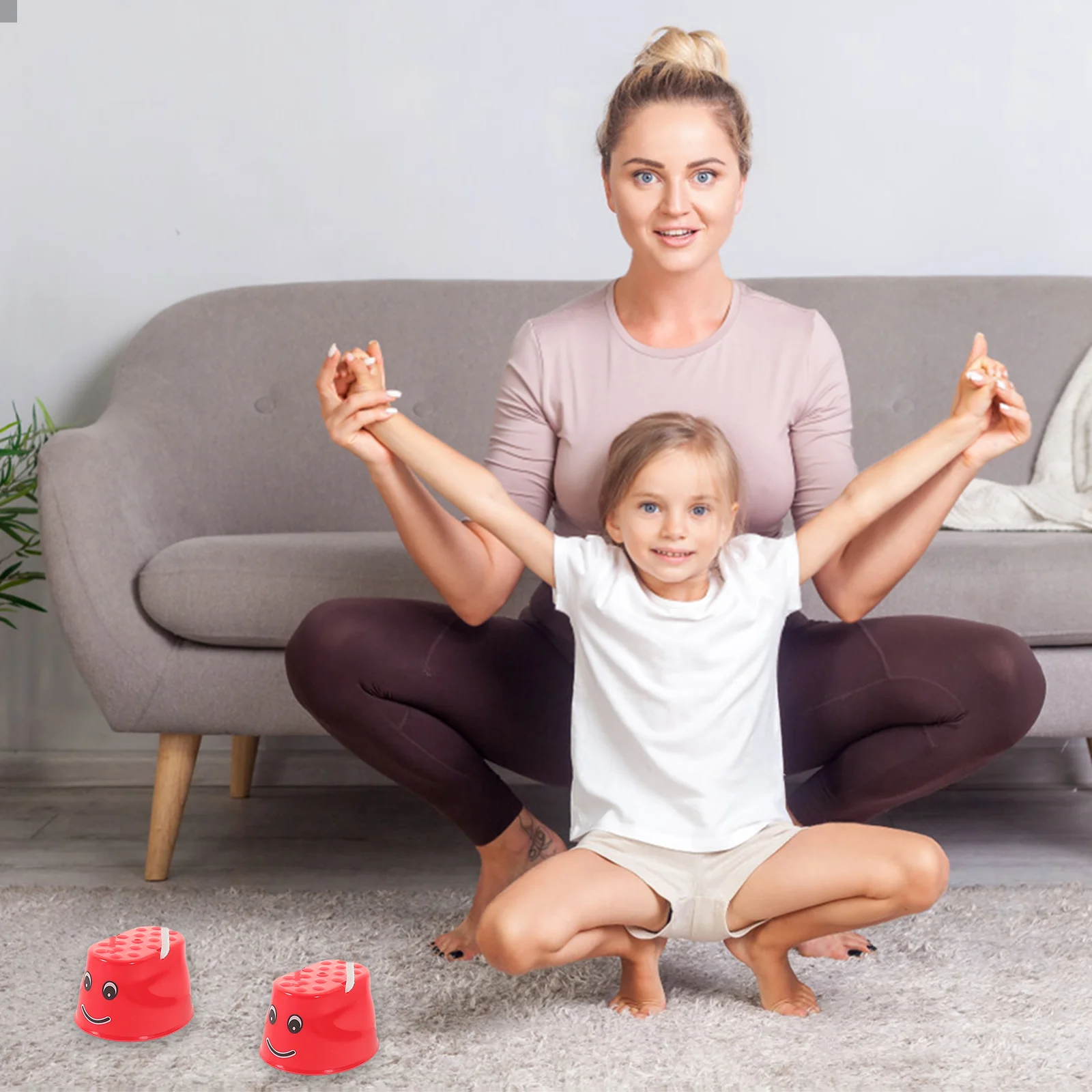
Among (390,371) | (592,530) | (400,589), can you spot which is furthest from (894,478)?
(390,371)

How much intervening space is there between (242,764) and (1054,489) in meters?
1.45

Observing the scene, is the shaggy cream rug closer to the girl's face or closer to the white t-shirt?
the white t-shirt

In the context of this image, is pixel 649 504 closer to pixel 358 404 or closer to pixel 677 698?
pixel 677 698

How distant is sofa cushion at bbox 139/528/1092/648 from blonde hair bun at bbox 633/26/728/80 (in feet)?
2.30

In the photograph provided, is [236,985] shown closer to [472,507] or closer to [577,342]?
A: [472,507]

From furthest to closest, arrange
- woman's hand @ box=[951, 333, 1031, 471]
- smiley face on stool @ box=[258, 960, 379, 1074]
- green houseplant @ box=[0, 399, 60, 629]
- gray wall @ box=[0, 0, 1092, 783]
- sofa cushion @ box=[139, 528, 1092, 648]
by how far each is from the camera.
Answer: gray wall @ box=[0, 0, 1092, 783]
green houseplant @ box=[0, 399, 60, 629]
sofa cushion @ box=[139, 528, 1092, 648]
woman's hand @ box=[951, 333, 1031, 471]
smiley face on stool @ box=[258, 960, 379, 1074]

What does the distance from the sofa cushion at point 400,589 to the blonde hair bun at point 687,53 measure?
70 centimetres

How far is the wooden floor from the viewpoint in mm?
→ 1775

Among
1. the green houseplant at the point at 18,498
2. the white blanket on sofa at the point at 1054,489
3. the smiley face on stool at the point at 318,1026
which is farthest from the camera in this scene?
the green houseplant at the point at 18,498

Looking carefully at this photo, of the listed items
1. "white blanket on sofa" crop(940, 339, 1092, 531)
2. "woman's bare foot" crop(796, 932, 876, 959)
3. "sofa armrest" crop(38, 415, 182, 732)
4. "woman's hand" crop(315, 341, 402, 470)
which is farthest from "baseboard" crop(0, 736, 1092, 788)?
"woman's hand" crop(315, 341, 402, 470)

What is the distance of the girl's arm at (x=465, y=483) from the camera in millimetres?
1247

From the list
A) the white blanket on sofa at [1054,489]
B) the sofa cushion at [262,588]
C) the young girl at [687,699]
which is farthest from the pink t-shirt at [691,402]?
the white blanket on sofa at [1054,489]

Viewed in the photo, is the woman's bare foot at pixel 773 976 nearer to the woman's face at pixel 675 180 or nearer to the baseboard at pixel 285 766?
the woman's face at pixel 675 180

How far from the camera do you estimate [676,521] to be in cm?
122
